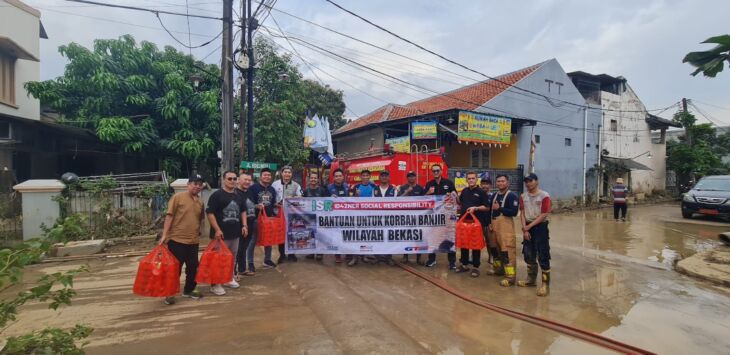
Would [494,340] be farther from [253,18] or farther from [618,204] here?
[618,204]

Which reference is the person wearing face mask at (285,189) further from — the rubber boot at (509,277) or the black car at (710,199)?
the black car at (710,199)

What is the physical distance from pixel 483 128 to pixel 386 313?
504 inches

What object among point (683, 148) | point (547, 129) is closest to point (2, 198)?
point (547, 129)

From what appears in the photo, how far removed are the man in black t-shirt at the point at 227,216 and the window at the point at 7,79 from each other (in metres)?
12.8

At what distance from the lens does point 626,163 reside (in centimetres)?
2333

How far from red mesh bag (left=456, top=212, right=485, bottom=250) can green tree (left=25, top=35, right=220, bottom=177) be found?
8.89 meters

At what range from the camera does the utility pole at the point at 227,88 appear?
914 cm

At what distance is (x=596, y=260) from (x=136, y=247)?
9428mm

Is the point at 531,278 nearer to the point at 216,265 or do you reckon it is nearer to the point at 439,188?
the point at 439,188

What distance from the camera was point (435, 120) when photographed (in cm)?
1577

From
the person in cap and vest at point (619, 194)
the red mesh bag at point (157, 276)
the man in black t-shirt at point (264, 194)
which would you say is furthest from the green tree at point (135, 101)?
the person in cap and vest at point (619, 194)

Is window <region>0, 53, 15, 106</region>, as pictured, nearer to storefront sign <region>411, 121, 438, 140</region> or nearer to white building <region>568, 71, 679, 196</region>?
storefront sign <region>411, 121, 438, 140</region>

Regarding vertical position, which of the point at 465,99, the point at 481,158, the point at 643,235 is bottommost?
the point at 643,235

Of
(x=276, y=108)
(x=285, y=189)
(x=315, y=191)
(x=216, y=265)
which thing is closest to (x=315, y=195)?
(x=315, y=191)
